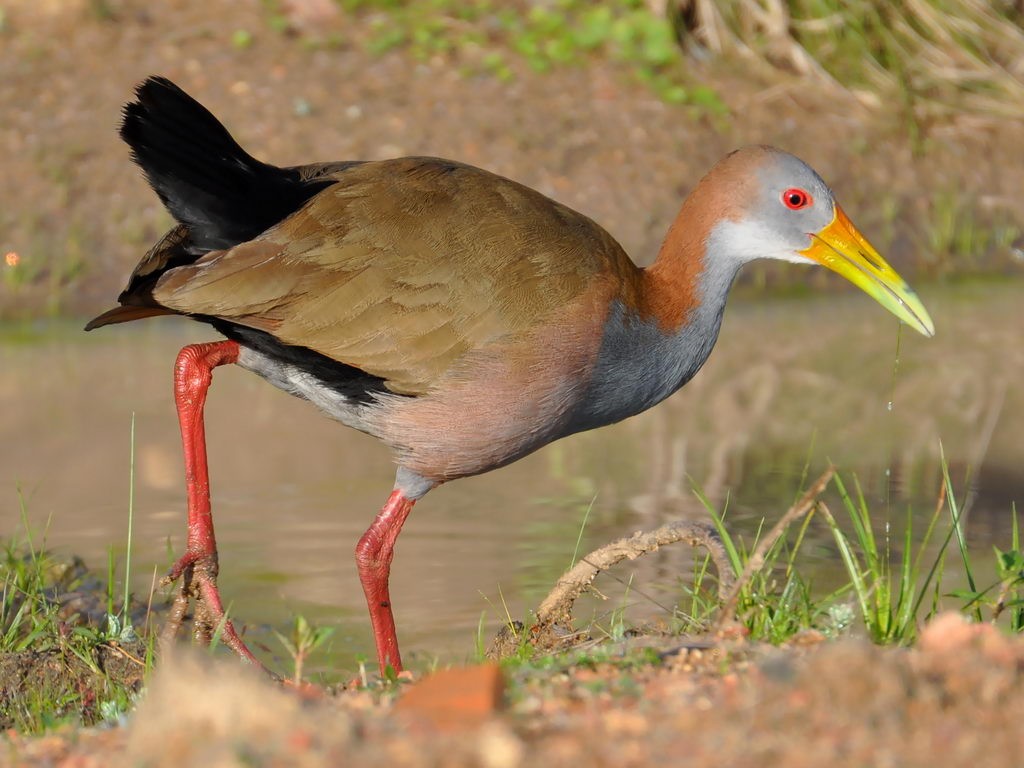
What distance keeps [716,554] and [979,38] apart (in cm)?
780

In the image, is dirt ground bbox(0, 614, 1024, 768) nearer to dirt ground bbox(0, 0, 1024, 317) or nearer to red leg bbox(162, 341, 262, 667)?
red leg bbox(162, 341, 262, 667)

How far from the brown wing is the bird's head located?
61 centimetres

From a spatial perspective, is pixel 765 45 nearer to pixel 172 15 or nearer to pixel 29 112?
pixel 172 15

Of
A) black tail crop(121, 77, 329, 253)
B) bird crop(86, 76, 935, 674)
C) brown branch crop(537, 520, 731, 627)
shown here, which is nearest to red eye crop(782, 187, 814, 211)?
bird crop(86, 76, 935, 674)

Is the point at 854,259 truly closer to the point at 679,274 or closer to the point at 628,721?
the point at 679,274

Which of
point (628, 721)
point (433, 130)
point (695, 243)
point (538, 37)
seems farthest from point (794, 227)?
point (538, 37)

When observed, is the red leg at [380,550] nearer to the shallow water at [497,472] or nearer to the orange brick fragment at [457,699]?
the shallow water at [497,472]

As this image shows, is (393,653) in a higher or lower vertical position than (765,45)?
lower

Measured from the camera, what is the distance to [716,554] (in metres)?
4.15

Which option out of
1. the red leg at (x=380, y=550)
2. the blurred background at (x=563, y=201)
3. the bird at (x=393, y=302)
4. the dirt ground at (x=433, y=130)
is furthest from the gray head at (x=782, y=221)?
the dirt ground at (x=433, y=130)

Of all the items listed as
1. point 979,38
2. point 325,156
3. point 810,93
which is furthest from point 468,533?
point 979,38

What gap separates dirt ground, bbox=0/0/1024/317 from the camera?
357 inches

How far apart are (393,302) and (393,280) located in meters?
0.06

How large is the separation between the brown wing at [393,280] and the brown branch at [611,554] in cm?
66
